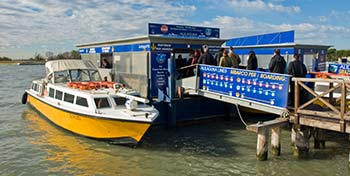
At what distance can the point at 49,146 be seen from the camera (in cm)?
1119

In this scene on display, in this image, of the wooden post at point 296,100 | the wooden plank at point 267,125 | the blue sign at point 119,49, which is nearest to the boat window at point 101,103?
the blue sign at point 119,49

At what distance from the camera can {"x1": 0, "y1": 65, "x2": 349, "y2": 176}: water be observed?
8.95 metres

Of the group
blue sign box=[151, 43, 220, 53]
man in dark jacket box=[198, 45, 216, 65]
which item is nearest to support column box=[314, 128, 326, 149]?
man in dark jacket box=[198, 45, 216, 65]

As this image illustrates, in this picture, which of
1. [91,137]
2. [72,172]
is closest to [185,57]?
[91,137]

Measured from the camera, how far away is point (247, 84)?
10.9m

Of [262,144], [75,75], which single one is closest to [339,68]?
[262,144]

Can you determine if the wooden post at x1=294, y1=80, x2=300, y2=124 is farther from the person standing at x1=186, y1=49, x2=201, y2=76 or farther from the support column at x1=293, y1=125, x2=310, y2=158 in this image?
the person standing at x1=186, y1=49, x2=201, y2=76

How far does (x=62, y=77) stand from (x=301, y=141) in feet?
33.2

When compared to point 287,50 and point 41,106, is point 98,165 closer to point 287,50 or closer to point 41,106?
point 41,106

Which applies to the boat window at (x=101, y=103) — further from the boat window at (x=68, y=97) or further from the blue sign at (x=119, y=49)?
the blue sign at (x=119, y=49)

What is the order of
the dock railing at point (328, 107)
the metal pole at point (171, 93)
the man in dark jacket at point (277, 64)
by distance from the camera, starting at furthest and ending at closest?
the metal pole at point (171, 93) → the man in dark jacket at point (277, 64) → the dock railing at point (328, 107)

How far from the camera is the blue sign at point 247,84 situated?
9688 mm

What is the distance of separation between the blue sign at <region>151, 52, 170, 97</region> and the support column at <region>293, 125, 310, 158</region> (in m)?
6.14

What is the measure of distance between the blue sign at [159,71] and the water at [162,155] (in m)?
1.90
